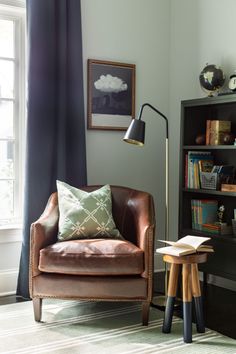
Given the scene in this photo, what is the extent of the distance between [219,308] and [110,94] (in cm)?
195

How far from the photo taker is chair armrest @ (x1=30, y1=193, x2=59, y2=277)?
10.0 feet

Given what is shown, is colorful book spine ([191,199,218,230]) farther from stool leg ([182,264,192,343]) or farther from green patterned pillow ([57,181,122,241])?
stool leg ([182,264,192,343])

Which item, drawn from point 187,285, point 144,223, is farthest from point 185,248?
point 144,223

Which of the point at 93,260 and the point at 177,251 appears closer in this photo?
the point at 177,251

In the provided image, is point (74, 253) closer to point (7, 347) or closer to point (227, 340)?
point (7, 347)

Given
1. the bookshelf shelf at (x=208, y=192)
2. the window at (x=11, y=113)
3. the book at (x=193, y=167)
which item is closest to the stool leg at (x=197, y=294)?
the bookshelf shelf at (x=208, y=192)

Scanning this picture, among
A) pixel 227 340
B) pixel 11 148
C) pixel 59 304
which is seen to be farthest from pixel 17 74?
pixel 227 340

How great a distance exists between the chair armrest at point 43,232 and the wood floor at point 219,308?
675 millimetres

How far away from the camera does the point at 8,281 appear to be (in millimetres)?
3811

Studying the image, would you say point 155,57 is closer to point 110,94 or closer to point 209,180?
point 110,94

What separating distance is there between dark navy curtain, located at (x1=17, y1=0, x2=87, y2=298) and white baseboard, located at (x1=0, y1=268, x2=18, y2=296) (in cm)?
10

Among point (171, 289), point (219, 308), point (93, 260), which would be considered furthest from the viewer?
point (219, 308)

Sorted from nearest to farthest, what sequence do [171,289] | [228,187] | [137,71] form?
[171,289]
[228,187]
[137,71]

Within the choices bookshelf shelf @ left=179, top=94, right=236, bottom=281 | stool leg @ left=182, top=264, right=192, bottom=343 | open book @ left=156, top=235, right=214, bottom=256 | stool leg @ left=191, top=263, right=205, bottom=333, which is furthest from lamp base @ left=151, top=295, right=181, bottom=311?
open book @ left=156, top=235, right=214, bottom=256
